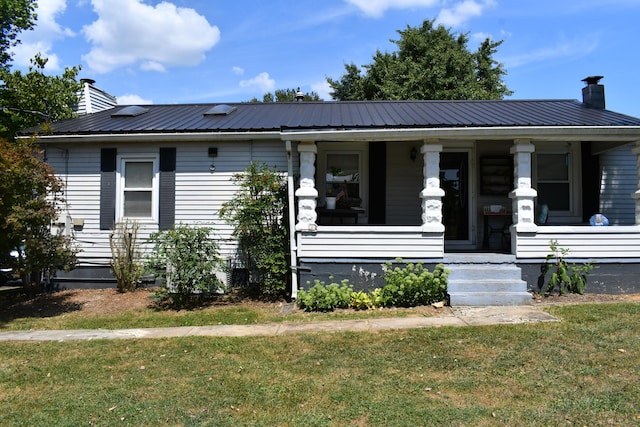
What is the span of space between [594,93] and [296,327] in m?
8.93

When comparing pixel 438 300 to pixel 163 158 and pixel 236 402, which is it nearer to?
pixel 236 402

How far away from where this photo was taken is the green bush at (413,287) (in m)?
6.95

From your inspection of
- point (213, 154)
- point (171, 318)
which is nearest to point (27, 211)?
point (171, 318)

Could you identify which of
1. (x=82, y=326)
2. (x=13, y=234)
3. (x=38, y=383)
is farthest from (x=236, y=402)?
(x=13, y=234)

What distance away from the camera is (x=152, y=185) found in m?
9.02

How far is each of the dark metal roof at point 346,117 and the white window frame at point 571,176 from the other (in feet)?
2.35

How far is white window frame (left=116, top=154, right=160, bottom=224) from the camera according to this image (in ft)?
29.4

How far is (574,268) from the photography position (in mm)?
7355

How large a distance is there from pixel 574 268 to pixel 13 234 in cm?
905

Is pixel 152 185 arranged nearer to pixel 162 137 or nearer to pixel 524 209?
pixel 162 137

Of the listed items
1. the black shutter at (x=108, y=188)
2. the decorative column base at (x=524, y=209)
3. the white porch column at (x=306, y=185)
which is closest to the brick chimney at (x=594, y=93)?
the decorative column base at (x=524, y=209)

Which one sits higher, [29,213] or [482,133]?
[482,133]

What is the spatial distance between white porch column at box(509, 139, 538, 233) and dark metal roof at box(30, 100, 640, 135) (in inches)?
15.6

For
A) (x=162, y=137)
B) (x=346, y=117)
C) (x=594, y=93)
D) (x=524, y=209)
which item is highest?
(x=594, y=93)
